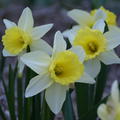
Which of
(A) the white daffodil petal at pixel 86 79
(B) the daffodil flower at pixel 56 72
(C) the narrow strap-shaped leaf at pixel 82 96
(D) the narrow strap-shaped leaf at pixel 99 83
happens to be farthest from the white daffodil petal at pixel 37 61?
(D) the narrow strap-shaped leaf at pixel 99 83

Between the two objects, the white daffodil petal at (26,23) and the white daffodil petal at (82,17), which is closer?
the white daffodil petal at (26,23)

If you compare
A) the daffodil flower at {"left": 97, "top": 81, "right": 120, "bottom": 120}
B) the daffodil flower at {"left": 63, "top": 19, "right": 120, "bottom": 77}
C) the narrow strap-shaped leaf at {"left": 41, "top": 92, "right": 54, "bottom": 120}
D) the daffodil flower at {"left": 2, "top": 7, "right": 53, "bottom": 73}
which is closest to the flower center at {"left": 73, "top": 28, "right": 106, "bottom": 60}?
the daffodil flower at {"left": 63, "top": 19, "right": 120, "bottom": 77}

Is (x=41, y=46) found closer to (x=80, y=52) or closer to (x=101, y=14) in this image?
(x=80, y=52)

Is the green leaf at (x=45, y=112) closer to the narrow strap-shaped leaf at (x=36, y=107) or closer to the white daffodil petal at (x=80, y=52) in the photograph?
the narrow strap-shaped leaf at (x=36, y=107)

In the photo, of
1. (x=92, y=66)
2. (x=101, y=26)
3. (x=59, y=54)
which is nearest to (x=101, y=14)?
(x=101, y=26)

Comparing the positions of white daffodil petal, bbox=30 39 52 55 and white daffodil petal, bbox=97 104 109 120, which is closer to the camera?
white daffodil petal, bbox=97 104 109 120

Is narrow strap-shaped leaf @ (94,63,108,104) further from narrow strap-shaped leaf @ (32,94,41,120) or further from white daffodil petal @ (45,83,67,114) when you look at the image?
white daffodil petal @ (45,83,67,114)

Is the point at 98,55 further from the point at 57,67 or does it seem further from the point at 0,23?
the point at 0,23
